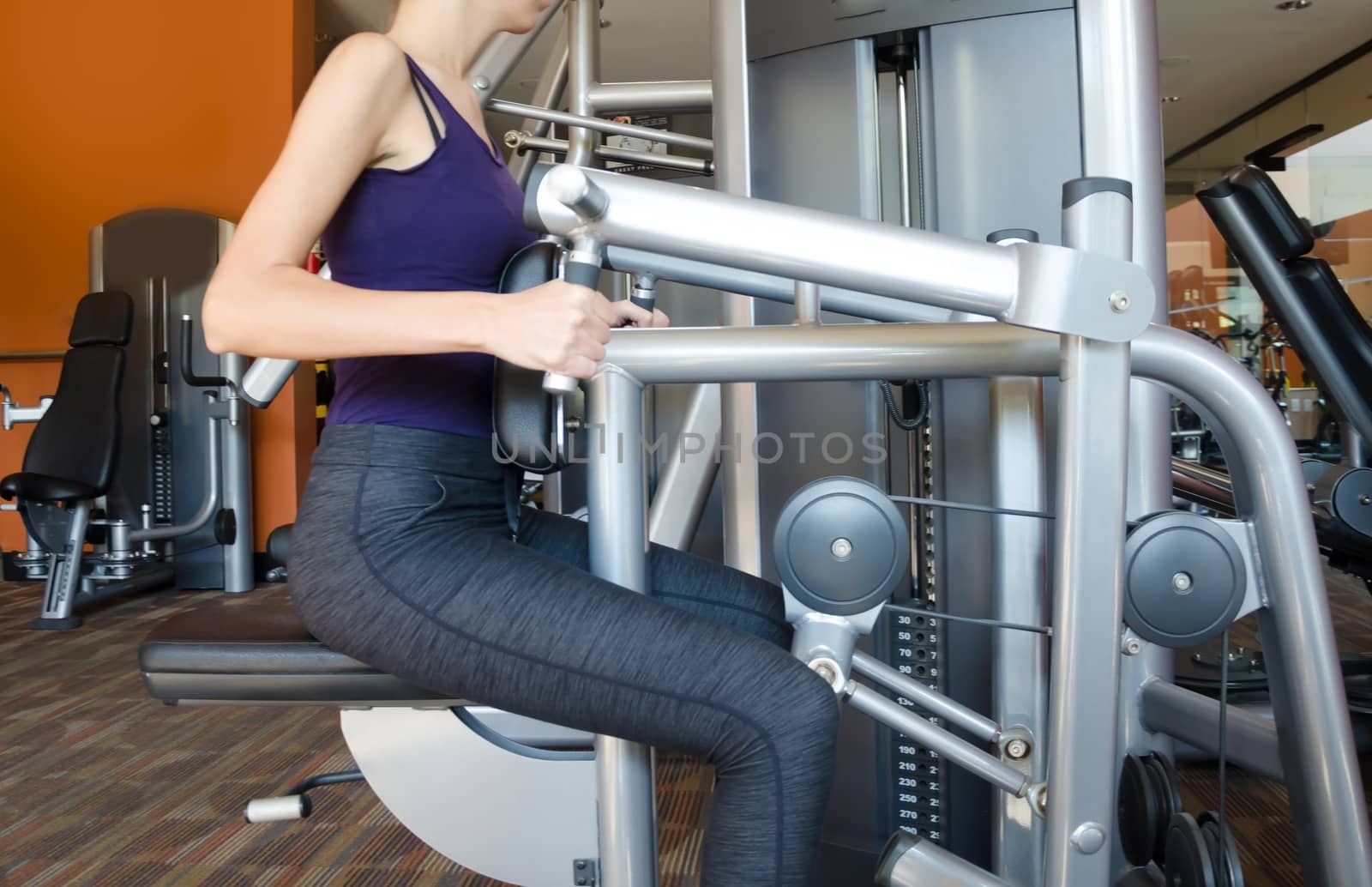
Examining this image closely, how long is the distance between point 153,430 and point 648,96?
3.29 metres

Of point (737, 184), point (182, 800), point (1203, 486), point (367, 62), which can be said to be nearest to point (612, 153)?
point (737, 184)

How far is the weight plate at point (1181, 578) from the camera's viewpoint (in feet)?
2.64

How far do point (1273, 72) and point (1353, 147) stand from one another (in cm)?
74

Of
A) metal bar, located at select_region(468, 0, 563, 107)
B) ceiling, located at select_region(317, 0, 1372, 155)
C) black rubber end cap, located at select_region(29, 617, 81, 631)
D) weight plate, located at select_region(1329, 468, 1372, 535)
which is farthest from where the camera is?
ceiling, located at select_region(317, 0, 1372, 155)

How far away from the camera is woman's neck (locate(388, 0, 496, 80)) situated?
99cm

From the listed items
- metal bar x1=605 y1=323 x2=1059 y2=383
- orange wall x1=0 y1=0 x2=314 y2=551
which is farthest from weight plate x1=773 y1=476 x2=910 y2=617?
orange wall x1=0 y1=0 x2=314 y2=551

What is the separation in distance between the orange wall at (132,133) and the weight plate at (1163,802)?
4.06 meters

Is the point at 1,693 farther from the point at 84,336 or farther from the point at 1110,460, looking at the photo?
the point at 1110,460

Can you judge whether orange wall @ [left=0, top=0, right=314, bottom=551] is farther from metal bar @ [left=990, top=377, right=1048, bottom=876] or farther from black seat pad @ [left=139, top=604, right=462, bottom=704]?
metal bar @ [left=990, top=377, right=1048, bottom=876]

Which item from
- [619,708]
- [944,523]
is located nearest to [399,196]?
[619,708]

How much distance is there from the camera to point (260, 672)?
975 mm

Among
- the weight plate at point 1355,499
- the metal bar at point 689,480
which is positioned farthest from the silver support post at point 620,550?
the weight plate at point 1355,499

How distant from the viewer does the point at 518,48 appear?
173cm

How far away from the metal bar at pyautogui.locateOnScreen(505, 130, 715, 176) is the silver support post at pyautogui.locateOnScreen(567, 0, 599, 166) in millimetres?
71
